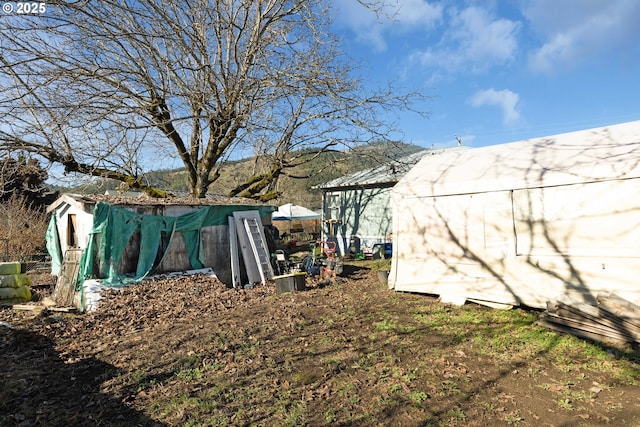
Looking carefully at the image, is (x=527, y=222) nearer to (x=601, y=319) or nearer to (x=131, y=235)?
(x=601, y=319)

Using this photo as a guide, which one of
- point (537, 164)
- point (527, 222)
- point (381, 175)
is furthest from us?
point (381, 175)

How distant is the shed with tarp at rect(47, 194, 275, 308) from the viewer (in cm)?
950

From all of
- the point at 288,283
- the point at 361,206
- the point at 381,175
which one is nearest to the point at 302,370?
the point at 288,283

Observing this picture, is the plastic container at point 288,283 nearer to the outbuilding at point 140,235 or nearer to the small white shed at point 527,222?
the outbuilding at point 140,235

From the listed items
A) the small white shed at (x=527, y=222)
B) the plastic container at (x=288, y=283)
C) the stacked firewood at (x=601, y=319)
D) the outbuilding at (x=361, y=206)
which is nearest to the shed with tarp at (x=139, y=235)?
the plastic container at (x=288, y=283)

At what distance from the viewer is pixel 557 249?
722cm

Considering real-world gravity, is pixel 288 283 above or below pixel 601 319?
above

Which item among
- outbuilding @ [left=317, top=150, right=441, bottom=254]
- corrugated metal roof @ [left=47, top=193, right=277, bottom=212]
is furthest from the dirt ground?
outbuilding @ [left=317, top=150, right=441, bottom=254]

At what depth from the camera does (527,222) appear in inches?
301

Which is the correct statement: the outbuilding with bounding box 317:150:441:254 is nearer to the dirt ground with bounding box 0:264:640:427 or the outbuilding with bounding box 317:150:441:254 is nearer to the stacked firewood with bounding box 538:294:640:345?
the dirt ground with bounding box 0:264:640:427

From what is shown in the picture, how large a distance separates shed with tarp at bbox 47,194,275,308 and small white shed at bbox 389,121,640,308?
237 inches

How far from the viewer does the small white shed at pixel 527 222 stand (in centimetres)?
666

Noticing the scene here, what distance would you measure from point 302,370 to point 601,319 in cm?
513

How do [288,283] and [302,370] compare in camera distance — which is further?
[288,283]
